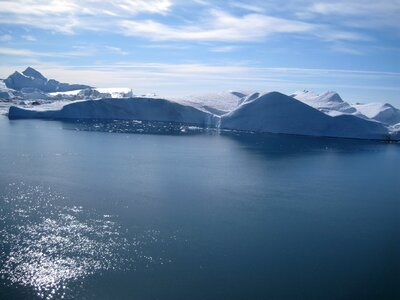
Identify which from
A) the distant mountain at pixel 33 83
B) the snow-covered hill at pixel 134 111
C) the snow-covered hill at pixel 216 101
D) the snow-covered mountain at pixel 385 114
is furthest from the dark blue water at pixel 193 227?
the distant mountain at pixel 33 83

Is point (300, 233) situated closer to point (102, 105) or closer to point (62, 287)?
point (62, 287)

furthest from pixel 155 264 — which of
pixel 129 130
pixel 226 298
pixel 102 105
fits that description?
pixel 102 105

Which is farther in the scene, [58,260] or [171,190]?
[171,190]

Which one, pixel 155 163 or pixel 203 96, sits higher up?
pixel 203 96

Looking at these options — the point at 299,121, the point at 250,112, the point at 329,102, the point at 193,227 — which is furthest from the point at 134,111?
the point at 193,227

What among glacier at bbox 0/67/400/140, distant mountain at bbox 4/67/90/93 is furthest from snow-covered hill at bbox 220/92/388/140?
distant mountain at bbox 4/67/90/93

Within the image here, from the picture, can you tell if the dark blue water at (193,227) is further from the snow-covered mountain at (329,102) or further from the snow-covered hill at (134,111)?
the snow-covered mountain at (329,102)

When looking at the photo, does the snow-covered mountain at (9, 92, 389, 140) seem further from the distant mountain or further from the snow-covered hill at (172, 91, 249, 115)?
the distant mountain

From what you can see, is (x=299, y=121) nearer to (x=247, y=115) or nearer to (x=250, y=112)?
(x=250, y=112)
